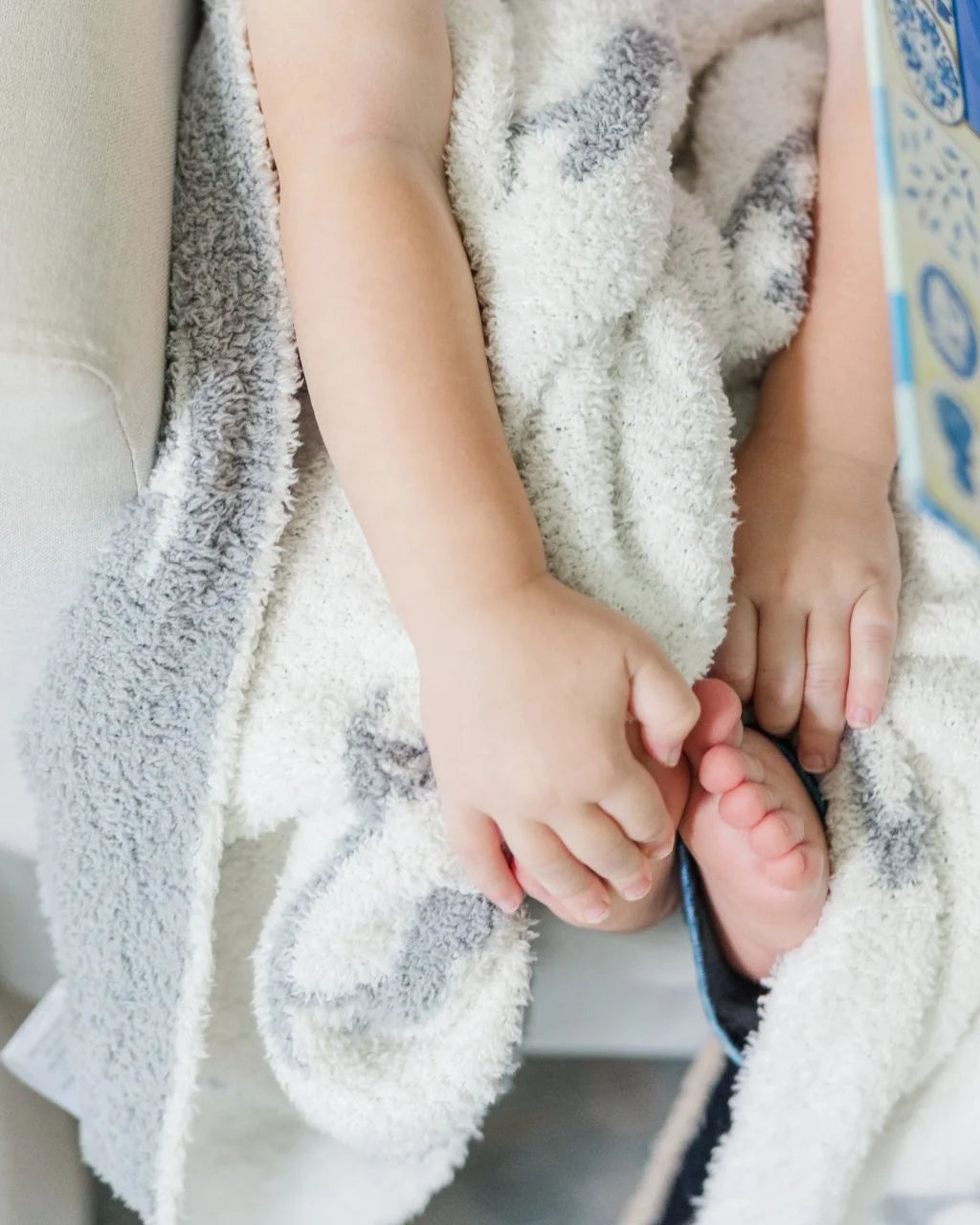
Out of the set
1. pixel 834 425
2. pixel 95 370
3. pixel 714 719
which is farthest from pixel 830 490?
pixel 95 370

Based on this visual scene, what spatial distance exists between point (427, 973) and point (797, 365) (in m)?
0.38

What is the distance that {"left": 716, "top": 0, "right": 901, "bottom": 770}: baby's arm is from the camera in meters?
0.60

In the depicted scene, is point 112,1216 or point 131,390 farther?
point 112,1216

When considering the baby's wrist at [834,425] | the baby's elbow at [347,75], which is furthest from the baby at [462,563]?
the baby's wrist at [834,425]

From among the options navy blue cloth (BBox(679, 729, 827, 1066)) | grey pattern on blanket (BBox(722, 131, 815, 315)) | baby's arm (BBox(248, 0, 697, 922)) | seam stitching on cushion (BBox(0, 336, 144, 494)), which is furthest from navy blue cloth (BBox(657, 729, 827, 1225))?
seam stitching on cushion (BBox(0, 336, 144, 494))

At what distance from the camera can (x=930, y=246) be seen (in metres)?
0.28

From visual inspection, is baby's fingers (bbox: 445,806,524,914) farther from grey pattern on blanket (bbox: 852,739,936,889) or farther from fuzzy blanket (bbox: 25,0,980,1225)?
grey pattern on blanket (bbox: 852,739,936,889)

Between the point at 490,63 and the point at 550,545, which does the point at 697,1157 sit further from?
the point at 490,63

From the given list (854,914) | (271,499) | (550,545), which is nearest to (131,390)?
(271,499)

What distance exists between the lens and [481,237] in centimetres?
55

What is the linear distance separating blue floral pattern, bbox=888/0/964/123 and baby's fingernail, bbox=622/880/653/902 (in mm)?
347

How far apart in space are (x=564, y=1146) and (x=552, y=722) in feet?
1.23

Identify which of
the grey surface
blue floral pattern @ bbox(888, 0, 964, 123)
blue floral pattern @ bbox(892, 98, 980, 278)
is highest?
blue floral pattern @ bbox(888, 0, 964, 123)

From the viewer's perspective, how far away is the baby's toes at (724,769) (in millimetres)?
532
